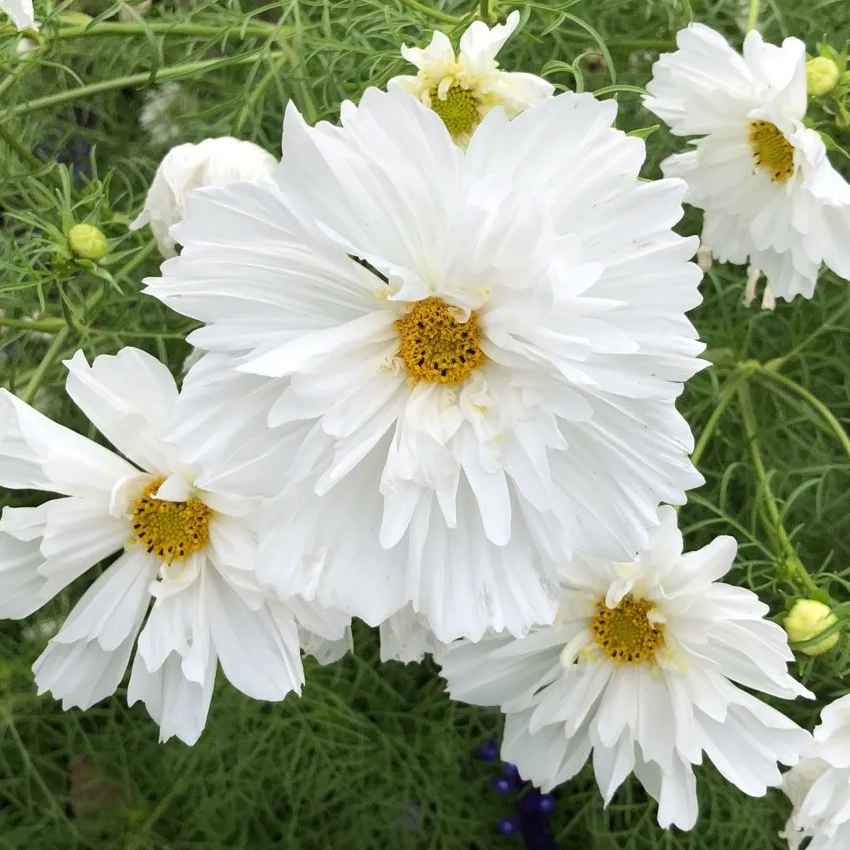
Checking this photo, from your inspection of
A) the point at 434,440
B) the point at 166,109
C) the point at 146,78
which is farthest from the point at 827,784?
the point at 166,109

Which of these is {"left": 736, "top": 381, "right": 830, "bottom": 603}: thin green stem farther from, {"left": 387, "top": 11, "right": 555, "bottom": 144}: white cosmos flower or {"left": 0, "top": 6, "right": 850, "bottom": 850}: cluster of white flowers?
{"left": 387, "top": 11, "right": 555, "bottom": 144}: white cosmos flower

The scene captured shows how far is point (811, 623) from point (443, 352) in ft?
1.26

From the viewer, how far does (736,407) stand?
1224 millimetres

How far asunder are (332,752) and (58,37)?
91 cm

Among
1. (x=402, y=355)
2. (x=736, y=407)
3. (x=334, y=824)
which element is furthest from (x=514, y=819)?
(x=402, y=355)

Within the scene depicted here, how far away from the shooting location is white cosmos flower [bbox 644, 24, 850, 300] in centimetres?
82

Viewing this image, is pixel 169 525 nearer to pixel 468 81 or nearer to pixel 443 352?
pixel 443 352

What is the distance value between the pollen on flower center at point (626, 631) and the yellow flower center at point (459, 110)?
386 millimetres

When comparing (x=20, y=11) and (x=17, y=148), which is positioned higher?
(x=20, y=11)

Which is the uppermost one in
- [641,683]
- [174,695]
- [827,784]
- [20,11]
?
[20,11]

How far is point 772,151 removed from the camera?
905 millimetres

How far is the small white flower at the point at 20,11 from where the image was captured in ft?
2.81

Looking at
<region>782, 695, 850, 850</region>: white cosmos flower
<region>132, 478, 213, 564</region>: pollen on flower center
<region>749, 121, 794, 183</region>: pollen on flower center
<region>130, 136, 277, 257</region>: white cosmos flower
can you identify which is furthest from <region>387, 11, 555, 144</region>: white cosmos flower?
<region>782, 695, 850, 850</region>: white cosmos flower

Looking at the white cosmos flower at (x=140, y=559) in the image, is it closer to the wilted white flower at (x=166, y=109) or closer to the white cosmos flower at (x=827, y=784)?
the white cosmos flower at (x=827, y=784)
